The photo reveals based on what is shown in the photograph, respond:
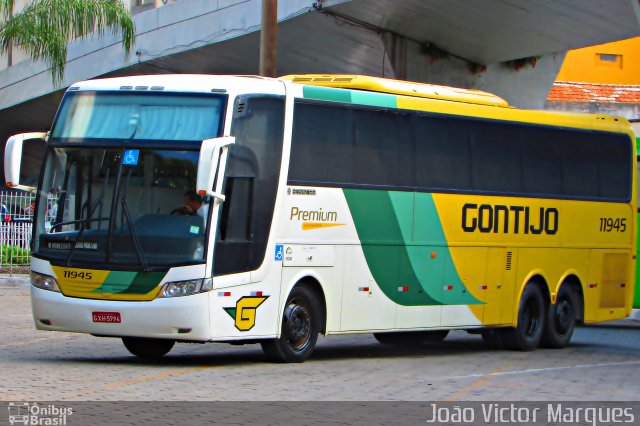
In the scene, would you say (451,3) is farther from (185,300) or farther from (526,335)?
(185,300)

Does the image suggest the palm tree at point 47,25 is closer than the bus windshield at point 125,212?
No

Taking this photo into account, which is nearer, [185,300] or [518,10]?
[185,300]

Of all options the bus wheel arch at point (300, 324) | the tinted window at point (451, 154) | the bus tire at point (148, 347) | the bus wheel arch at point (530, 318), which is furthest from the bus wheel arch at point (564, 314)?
the bus tire at point (148, 347)

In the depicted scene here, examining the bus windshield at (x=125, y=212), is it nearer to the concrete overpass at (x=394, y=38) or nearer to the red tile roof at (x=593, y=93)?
the concrete overpass at (x=394, y=38)

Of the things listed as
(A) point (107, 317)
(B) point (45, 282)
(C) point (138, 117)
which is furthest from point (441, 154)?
(B) point (45, 282)

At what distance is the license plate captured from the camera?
508 inches

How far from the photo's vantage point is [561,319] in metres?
18.3

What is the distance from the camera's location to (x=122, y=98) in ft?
Answer: 44.7

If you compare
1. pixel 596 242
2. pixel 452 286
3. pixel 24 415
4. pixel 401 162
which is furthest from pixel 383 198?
pixel 24 415

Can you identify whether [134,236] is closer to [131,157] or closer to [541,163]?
[131,157]

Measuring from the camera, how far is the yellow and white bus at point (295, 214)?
13047 mm

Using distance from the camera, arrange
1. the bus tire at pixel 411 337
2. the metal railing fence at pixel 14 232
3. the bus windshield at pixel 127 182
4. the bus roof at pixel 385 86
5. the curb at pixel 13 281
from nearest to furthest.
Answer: the bus windshield at pixel 127 182 → the bus roof at pixel 385 86 → the bus tire at pixel 411 337 → the curb at pixel 13 281 → the metal railing fence at pixel 14 232

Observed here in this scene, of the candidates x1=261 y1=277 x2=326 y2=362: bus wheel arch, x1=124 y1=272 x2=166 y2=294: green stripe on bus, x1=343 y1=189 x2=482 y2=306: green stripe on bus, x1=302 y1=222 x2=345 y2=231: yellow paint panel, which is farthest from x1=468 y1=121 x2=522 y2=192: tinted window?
x1=124 y1=272 x2=166 y2=294: green stripe on bus

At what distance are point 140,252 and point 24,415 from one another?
13.5 ft
